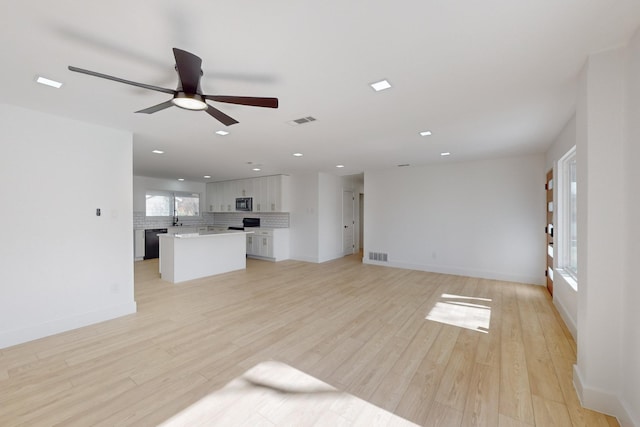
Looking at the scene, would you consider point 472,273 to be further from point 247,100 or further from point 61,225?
point 61,225

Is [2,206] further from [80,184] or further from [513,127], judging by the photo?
[513,127]

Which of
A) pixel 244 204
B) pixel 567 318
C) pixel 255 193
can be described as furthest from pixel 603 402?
pixel 244 204

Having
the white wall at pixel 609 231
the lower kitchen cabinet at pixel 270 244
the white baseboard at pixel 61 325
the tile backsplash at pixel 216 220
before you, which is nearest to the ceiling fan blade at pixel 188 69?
the white wall at pixel 609 231

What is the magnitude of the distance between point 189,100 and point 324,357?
2495mm

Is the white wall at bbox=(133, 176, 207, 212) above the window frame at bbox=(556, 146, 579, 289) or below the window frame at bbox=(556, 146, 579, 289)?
above

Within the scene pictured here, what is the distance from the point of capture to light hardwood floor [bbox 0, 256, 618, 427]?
6.23 feet

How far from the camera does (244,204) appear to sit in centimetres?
857

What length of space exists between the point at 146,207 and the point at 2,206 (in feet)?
19.1

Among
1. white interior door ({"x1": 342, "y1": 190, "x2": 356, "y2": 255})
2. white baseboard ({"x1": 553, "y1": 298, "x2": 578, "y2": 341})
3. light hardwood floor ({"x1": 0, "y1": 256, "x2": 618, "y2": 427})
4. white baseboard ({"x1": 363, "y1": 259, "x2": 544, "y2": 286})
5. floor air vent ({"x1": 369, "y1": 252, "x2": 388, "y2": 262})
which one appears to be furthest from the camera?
white interior door ({"x1": 342, "y1": 190, "x2": 356, "y2": 255})

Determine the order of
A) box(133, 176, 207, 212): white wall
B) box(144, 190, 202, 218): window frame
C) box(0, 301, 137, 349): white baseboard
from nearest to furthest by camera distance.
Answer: box(0, 301, 137, 349): white baseboard, box(133, 176, 207, 212): white wall, box(144, 190, 202, 218): window frame

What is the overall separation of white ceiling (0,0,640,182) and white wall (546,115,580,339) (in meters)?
0.25

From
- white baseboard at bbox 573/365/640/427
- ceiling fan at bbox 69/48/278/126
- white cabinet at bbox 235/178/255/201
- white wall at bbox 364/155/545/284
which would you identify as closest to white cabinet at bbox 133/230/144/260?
white cabinet at bbox 235/178/255/201

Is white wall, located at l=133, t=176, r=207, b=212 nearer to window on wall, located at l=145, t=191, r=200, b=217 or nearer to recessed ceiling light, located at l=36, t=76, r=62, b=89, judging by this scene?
window on wall, located at l=145, t=191, r=200, b=217

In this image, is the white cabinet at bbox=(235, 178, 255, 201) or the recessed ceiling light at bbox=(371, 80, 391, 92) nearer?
the recessed ceiling light at bbox=(371, 80, 391, 92)
